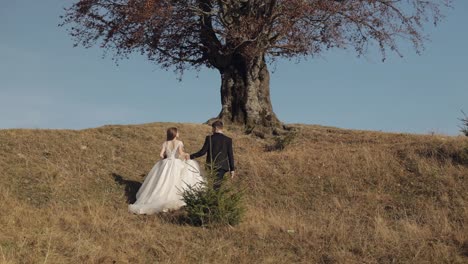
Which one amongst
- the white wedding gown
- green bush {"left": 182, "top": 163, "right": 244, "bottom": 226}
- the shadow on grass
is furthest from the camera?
the shadow on grass

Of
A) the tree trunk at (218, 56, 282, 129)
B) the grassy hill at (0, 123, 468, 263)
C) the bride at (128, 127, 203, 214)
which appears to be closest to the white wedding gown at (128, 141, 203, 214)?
the bride at (128, 127, 203, 214)

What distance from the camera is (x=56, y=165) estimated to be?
13.9 m

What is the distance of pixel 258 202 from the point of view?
13.0 metres

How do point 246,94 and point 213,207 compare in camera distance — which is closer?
point 213,207

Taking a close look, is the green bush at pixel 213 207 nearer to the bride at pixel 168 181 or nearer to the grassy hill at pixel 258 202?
the grassy hill at pixel 258 202

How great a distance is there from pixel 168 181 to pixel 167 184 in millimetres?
73

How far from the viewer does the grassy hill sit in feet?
28.6

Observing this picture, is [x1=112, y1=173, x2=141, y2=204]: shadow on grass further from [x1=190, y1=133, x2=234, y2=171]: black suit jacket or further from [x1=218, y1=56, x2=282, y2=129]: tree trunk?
[x1=218, y1=56, x2=282, y2=129]: tree trunk

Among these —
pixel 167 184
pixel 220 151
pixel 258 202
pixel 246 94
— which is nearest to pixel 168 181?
pixel 167 184

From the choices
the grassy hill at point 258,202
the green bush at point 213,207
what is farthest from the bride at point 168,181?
the green bush at point 213,207

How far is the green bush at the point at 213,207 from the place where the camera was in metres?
10.4

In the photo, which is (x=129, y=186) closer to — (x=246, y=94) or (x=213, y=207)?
(x=213, y=207)

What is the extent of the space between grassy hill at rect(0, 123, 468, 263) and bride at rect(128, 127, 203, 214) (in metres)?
0.51

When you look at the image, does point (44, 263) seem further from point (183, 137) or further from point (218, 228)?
point (183, 137)
